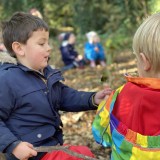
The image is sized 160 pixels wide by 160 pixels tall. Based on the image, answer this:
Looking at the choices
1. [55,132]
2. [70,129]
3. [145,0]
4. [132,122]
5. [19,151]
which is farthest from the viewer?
[145,0]

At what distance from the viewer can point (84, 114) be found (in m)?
5.12

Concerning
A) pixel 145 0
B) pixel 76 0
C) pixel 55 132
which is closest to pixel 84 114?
pixel 55 132

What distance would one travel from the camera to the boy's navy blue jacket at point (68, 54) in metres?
10.9

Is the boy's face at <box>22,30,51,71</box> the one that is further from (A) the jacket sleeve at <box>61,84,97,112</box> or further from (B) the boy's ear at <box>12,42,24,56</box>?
(A) the jacket sleeve at <box>61,84,97,112</box>

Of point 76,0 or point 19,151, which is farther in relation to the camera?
point 76,0

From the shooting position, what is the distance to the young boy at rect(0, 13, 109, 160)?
2576 mm

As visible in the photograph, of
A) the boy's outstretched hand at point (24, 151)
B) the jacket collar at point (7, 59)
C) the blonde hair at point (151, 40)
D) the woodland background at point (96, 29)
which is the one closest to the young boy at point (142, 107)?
the blonde hair at point (151, 40)

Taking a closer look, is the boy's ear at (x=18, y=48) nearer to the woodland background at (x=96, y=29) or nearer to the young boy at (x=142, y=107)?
the woodland background at (x=96, y=29)

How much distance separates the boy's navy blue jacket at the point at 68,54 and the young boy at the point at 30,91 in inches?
312

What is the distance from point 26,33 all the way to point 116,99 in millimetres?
919

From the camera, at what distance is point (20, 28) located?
8.93 ft

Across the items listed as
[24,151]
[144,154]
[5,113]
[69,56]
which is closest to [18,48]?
[5,113]

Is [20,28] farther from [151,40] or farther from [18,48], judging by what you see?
[151,40]

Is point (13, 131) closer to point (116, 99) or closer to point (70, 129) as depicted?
point (116, 99)
